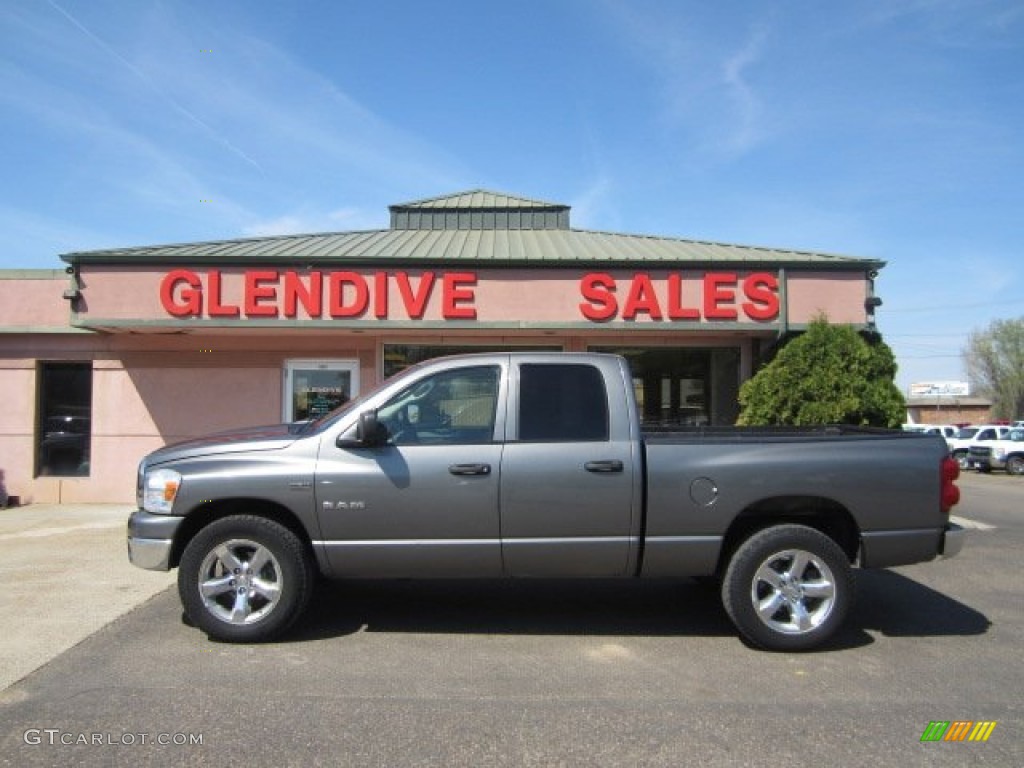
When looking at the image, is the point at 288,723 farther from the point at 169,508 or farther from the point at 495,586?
the point at 495,586

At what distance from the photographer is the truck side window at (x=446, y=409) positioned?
505 cm

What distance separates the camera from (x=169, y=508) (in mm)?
4984

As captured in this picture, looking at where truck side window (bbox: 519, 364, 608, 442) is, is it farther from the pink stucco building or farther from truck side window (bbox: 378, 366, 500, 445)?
the pink stucco building

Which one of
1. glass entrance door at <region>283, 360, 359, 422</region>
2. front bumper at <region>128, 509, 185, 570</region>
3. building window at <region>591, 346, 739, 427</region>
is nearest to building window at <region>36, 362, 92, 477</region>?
glass entrance door at <region>283, 360, 359, 422</region>

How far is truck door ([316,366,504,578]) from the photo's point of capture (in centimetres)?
489

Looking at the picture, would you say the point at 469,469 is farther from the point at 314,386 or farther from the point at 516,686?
the point at 314,386

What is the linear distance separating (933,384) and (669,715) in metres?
80.5

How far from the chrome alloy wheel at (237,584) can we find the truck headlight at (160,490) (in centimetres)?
44

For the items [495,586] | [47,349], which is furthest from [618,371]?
[47,349]

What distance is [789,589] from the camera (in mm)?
4910

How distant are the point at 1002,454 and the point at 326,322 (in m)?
24.0

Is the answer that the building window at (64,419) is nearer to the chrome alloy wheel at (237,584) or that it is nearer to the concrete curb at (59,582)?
the concrete curb at (59,582)

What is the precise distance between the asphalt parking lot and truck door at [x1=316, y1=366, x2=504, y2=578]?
1.88 feet

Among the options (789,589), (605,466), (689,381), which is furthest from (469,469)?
(689,381)
